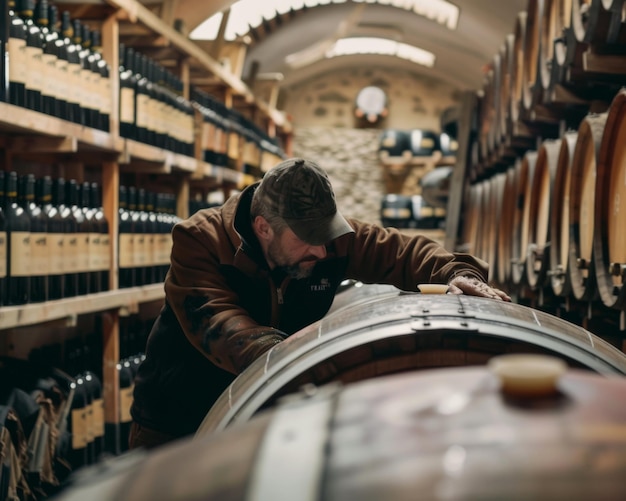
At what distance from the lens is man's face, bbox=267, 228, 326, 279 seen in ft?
7.68

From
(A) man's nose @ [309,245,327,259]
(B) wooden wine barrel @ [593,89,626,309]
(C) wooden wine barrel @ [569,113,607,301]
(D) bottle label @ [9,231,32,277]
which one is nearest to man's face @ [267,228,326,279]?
(A) man's nose @ [309,245,327,259]

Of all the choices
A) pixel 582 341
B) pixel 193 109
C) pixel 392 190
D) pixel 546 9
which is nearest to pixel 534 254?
pixel 546 9

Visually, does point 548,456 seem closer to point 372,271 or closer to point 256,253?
point 256,253

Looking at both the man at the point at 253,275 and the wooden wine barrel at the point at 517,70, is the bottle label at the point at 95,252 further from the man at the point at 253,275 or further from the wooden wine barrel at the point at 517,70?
the wooden wine barrel at the point at 517,70

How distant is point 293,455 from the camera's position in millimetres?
810

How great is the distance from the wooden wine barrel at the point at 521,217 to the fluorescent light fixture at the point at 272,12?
6.14 meters

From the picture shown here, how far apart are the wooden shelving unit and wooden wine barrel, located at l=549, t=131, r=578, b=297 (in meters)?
2.18

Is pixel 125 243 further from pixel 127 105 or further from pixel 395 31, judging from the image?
pixel 395 31

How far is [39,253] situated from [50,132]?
537mm

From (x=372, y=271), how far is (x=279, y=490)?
1936 mm

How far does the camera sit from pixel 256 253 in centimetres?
237

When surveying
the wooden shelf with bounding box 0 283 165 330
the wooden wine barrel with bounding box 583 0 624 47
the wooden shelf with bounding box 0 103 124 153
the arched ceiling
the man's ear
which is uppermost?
the arched ceiling

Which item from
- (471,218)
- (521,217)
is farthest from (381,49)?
(521,217)

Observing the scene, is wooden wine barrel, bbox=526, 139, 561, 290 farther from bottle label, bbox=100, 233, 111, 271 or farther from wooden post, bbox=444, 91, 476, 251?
wooden post, bbox=444, 91, 476, 251
